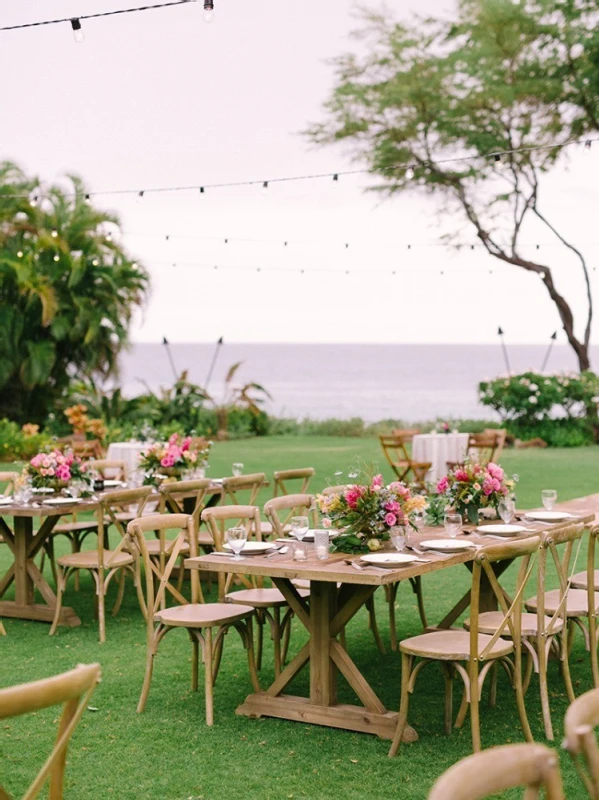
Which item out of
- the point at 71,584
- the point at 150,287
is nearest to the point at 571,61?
the point at 150,287

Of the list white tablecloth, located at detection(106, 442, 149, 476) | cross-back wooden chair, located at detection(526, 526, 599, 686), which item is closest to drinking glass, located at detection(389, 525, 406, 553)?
cross-back wooden chair, located at detection(526, 526, 599, 686)

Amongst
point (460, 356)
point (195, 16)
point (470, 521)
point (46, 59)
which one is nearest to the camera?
point (470, 521)

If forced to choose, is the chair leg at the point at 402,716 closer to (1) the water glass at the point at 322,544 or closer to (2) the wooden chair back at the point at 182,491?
(1) the water glass at the point at 322,544

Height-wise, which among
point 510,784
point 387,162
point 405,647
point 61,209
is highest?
point 387,162

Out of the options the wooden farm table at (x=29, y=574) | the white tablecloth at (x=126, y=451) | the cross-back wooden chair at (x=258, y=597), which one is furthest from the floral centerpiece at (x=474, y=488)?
the white tablecloth at (x=126, y=451)

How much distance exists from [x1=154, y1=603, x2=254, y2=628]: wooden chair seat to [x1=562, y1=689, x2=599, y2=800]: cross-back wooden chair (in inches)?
112

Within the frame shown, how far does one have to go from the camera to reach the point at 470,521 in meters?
5.64

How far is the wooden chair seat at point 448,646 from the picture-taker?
4.18 m

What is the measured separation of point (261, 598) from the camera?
5.25 m

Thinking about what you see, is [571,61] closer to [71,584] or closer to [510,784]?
[71,584]

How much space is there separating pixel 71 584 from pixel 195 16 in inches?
402

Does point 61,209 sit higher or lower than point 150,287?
higher

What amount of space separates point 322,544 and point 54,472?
3071mm

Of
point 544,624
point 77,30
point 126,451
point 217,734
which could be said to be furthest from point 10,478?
point 544,624
